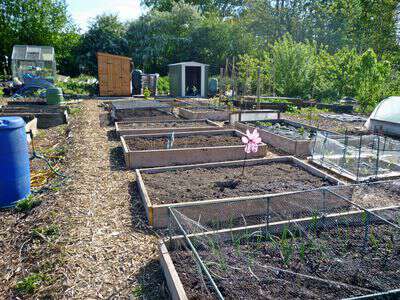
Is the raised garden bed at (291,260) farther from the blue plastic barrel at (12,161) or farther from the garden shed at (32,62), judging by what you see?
the garden shed at (32,62)

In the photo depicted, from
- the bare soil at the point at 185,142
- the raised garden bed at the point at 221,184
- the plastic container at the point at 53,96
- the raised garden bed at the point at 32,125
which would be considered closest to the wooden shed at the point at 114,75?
the plastic container at the point at 53,96

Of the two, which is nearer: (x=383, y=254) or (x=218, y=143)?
(x=383, y=254)

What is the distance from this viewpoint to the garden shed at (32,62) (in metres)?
18.6

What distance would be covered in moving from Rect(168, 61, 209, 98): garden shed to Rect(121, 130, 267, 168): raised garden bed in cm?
1218

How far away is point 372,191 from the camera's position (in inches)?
191

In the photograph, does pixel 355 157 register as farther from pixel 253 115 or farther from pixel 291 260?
pixel 253 115

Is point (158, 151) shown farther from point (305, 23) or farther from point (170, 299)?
point (305, 23)

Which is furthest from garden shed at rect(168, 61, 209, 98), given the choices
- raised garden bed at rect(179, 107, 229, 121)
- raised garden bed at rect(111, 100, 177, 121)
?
raised garden bed at rect(179, 107, 229, 121)

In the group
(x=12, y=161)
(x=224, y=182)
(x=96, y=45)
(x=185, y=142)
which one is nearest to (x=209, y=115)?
(x=185, y=142)

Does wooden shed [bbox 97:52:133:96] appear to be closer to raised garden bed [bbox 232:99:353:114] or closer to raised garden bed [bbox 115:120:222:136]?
raised garden bed [bbox 232:99:353:114]

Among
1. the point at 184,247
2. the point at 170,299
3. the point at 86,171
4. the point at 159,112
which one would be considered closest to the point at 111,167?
the point at 86,171

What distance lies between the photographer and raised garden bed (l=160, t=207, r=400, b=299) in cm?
254

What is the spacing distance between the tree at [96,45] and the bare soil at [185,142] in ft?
60.1

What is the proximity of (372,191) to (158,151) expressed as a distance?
3379mm
